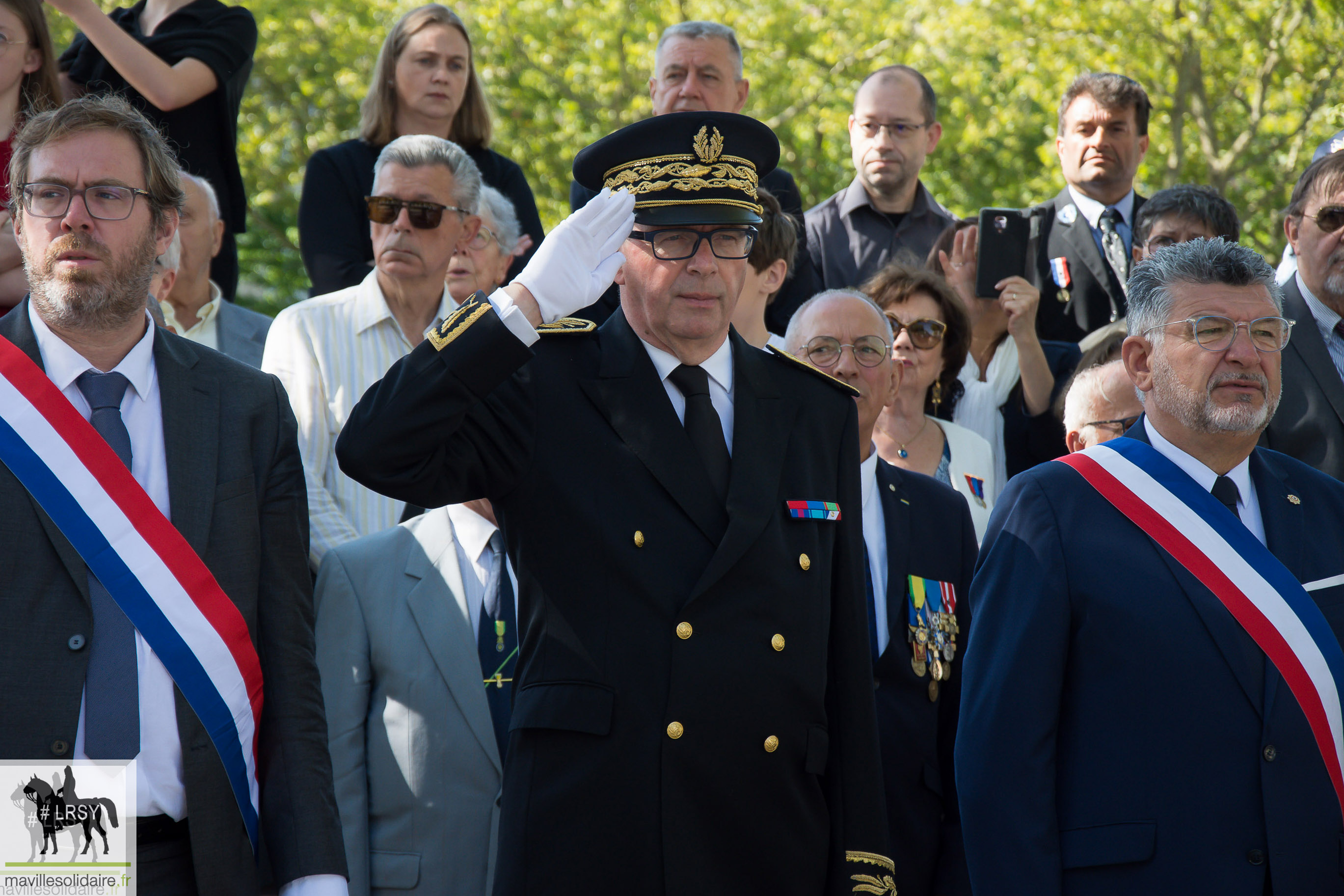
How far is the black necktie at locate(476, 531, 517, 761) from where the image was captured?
409 cm

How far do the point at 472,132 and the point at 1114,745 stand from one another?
4563 millimetres

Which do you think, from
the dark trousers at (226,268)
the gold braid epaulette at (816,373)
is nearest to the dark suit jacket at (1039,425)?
the gold braid epaulette at (816,373)

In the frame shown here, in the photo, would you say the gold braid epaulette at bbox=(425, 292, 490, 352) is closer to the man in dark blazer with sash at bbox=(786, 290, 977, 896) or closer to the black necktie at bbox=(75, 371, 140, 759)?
the black necktie at bbox=(75, 371, 140, 759)

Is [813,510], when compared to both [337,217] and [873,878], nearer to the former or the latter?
[873,878]

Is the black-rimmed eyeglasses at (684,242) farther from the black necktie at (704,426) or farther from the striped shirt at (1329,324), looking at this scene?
the striped shirt at (1329,324)

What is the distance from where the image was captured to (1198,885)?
324cm

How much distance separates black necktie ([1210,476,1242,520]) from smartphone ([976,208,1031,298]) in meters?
2.61

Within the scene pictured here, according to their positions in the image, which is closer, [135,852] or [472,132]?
[135,852]

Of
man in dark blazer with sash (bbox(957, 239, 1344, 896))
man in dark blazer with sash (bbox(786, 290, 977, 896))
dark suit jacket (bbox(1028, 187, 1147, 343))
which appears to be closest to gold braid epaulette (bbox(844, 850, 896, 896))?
man in dark blazer with sash (bbox(957, 239, 1344, 896))

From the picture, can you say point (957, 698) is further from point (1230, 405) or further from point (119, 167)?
point (119, 167)

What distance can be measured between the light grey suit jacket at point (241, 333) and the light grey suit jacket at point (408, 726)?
183cm

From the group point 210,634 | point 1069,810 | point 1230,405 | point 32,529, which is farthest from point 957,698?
point 32,529

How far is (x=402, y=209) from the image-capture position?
5398 mm

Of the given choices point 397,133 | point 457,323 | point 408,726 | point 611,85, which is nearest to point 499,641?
point 408,726
